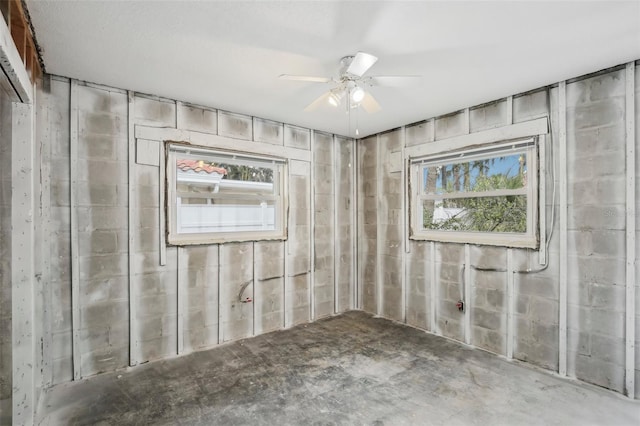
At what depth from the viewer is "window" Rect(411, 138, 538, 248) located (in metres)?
2.97

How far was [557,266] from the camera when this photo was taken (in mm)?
2713

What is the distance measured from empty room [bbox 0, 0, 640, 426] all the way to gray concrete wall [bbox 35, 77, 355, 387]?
2cm

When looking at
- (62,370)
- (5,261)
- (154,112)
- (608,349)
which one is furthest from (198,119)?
(608,349)

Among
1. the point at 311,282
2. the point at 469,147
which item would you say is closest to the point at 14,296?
the point at 311,282

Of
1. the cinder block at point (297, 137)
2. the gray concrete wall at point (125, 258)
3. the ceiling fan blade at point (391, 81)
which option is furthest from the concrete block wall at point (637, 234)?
→ the gray concrete wall at point (125, 258)

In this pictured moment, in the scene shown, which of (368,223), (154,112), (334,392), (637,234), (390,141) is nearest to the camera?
(637,234)

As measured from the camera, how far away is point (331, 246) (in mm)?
4387

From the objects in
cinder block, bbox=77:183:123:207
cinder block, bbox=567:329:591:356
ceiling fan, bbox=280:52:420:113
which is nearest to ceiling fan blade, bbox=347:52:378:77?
ceiling fan, bbox=280:52:420:113

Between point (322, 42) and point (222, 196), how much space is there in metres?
2.00

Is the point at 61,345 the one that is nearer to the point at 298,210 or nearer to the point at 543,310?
the point at 298,210

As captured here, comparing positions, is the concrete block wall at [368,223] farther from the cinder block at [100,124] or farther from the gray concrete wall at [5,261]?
the gray concrete wall at [5,261]

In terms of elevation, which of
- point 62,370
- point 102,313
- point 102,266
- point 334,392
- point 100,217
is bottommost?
point 334,392

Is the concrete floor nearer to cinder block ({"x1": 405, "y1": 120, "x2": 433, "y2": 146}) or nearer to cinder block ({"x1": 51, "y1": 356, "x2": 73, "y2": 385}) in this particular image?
cinder block ({"x1": 51, "y1": 356, "x2": 73, "y2": 385})

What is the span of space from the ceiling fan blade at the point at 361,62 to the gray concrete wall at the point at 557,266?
6.07 feet
